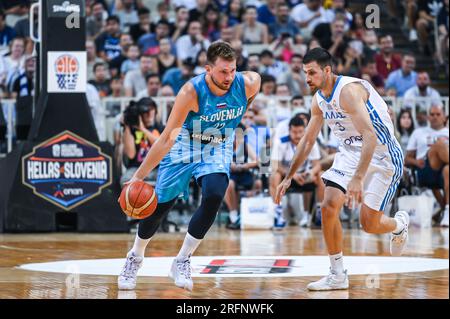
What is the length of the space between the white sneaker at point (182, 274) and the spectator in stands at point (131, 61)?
9.96m

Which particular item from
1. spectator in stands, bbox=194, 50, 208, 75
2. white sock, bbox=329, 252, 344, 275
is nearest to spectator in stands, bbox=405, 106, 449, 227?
spectator in stands, bbox=194, 50, 208, 75

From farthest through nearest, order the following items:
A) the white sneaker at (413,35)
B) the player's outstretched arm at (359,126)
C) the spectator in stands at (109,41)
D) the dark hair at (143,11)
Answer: the white sneaker at (413,35)
the dark hair at (143,11)
the spectator in stands at (109,41)
the player's outstretched arm at (359,126)

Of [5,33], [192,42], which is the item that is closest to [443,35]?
[192,42]

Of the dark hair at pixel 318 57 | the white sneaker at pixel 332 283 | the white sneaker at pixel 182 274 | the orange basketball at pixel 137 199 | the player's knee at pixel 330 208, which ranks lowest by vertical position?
the white sneaker at pixel 332 283

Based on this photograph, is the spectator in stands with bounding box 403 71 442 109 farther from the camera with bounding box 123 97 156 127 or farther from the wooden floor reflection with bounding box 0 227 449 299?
the camera with bounding box 123 97 156 127

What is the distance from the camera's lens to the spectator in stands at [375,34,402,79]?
58.8ft

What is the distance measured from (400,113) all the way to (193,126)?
8596 millimetres

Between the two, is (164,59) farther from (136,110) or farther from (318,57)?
(318,57)

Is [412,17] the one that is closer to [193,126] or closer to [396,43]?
[396,43]

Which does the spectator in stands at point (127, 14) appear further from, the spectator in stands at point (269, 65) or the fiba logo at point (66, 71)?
the fiba logo at point (66, 71)

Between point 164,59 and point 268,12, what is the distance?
3007 mm

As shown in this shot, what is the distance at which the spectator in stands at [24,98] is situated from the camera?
45.6 ft

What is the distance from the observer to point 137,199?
23.4 feet

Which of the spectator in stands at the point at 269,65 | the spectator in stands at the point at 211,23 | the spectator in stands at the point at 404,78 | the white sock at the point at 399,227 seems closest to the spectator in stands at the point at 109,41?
the spectator in stands at the point at 211,23
